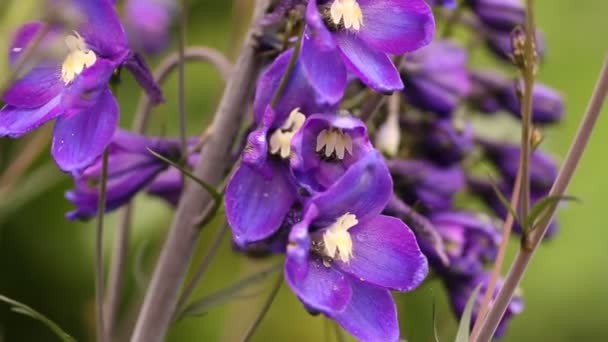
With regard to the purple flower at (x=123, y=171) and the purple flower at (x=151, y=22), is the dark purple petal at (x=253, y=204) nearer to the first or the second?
the purple flower at (x=123, y=171)

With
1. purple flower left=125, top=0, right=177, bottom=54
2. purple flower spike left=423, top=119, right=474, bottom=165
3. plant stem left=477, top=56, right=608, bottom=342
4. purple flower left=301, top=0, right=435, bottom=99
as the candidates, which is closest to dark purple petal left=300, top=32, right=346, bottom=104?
purple flower left=301, top=0, right=435, bottom=99

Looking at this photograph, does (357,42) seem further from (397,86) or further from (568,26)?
(568,26)

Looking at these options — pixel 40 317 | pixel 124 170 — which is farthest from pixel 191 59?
pixel 40 317

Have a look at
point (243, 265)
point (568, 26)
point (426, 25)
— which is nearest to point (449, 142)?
point (426, 25)

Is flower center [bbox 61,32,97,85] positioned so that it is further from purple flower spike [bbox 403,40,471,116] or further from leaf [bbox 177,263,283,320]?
purple flower spike [bbox 403,40,471,116]

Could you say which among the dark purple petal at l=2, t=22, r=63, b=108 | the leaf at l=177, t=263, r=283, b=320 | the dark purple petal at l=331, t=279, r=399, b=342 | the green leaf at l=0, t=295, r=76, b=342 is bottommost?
the leaf at l=177, t=263, r=283, b=320
